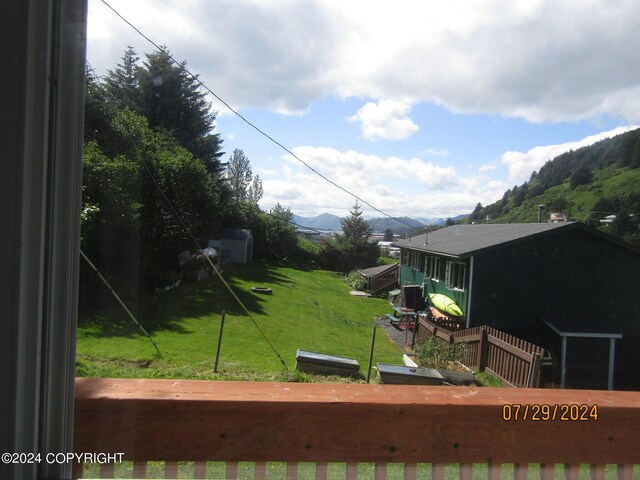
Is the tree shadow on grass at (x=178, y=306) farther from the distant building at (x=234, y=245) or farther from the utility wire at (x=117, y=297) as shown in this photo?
the distant building at (x=234, y=245)

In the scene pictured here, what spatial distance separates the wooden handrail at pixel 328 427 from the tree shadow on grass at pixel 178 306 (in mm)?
446

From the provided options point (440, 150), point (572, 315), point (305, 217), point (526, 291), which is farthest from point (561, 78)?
point (526, 291)

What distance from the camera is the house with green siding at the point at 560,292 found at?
2.14 metres

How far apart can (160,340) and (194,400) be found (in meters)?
1.24

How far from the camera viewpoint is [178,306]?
2.32 metres

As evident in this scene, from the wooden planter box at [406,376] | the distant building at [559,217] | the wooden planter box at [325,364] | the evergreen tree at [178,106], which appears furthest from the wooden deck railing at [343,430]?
the evergreen tree at [178,106]

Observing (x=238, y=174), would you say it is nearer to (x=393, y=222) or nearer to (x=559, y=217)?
(x=393, y=222)

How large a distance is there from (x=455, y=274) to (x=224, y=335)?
5204mm

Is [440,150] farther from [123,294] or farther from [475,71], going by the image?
[123,294]

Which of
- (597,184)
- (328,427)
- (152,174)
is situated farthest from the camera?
(152,174)

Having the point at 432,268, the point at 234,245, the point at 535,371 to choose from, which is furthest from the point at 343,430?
the point at 432,268

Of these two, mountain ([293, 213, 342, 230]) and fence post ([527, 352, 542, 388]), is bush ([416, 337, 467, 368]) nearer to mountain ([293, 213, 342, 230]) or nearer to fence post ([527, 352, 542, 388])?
fence post ([527, 352, 542, 388])

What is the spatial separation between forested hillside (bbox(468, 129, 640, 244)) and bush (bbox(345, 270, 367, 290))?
4.16 metres

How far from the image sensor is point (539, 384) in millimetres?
2207
